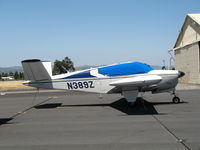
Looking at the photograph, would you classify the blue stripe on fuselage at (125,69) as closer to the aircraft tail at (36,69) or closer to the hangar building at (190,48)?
the aircraft tail at (36,69)

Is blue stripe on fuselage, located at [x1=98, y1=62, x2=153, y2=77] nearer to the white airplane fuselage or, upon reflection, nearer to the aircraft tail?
the white airplane fuselage

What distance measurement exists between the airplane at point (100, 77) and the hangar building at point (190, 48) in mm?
21259

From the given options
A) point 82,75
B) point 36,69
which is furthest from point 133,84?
point 36,69

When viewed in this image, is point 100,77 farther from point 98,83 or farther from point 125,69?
point 125,69

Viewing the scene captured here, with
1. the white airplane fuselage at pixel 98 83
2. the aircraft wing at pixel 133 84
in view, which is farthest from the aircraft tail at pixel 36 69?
the aircraft wing at pixel 133 84

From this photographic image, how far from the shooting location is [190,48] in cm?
3281

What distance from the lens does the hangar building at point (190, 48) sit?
30.6 meters

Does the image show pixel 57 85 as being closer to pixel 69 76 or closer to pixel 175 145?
pixel 69 76

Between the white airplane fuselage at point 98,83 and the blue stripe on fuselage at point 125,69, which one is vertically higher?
the blue stripe on fuselage at point 125,69

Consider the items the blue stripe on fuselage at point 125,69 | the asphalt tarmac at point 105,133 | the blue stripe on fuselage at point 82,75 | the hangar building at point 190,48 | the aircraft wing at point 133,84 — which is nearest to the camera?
the asphalt tarmac at point 105,133

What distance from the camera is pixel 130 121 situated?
25.7 ft

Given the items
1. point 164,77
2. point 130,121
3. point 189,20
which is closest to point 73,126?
point 130,121

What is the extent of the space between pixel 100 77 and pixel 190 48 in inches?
1012

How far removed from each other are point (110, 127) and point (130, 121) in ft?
3.67
